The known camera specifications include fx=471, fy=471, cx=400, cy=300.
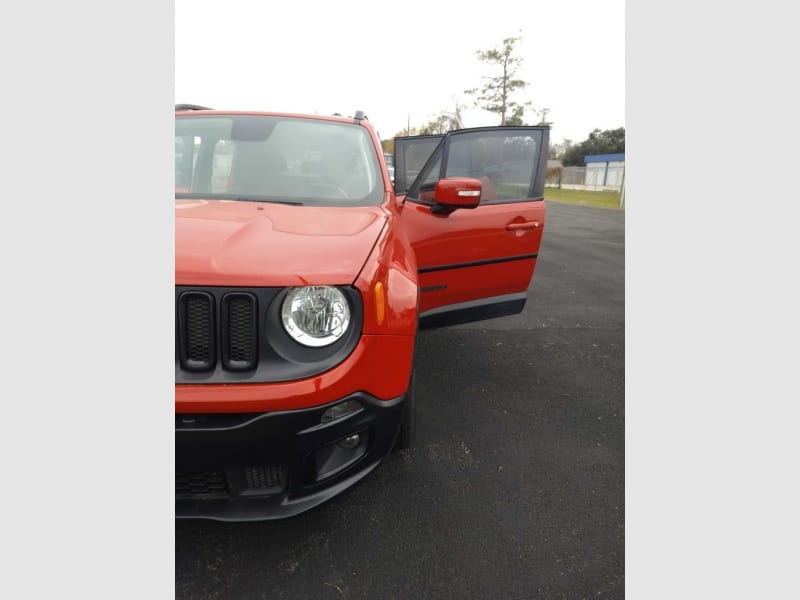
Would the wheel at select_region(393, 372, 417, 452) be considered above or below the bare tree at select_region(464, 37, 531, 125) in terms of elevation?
below

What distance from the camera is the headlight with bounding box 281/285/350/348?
1.57 meters

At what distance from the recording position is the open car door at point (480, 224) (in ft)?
10.5

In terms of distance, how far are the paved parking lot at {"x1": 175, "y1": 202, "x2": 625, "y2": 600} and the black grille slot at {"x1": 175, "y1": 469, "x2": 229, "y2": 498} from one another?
0.43 m

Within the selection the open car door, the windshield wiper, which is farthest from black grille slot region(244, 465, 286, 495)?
the open car door

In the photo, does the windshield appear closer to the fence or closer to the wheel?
the wheel

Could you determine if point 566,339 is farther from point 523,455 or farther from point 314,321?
point 314,321

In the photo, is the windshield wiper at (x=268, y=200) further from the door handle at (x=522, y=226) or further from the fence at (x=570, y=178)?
the fence at (x=570, y=178)

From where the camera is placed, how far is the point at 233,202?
2.31 metres

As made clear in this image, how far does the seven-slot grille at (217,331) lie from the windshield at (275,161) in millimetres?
1007

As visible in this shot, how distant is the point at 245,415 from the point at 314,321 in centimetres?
37

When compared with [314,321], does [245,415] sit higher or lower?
lower

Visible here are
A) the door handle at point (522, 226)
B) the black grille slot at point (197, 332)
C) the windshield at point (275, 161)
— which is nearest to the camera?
the black grille slot at point (197, 332)

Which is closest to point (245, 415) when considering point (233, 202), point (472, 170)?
point (233, 202)

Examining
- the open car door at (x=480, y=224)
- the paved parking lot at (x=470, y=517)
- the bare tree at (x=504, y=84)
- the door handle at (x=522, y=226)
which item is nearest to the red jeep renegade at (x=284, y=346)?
the paved parking lot at (x=470, y=517)
